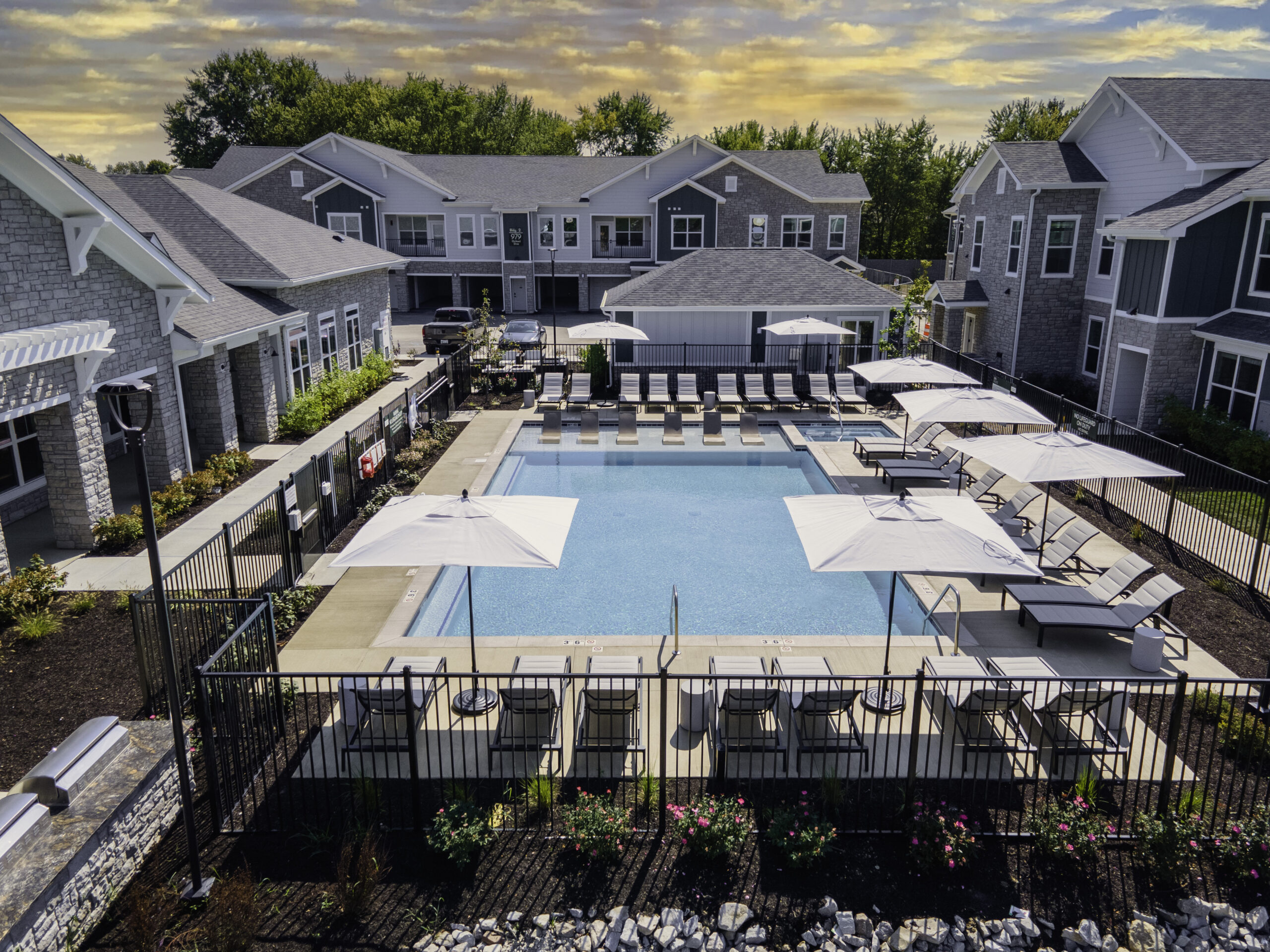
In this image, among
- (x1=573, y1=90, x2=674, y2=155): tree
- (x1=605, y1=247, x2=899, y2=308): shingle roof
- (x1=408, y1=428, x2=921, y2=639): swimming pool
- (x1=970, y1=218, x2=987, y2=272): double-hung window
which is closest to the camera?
(x1=408, y1=428, x2=921, y2=639): swimming pool

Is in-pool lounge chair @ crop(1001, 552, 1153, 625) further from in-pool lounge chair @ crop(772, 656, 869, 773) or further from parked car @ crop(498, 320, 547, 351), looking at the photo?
parked car @ crop(498, 320, 547, 351)

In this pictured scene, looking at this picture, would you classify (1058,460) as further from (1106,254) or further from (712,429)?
(1106,254)

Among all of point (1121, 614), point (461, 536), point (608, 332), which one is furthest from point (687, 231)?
point (461, 536)

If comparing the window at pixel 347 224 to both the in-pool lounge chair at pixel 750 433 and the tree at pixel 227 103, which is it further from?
the tree at pixel 227 103

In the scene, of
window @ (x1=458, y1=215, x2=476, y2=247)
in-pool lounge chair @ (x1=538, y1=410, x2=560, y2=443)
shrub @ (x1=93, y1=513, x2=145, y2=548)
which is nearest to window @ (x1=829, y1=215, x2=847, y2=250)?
window @ (x1=458, y1=215, x2=476, y2=247)

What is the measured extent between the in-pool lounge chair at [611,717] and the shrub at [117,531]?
951cm

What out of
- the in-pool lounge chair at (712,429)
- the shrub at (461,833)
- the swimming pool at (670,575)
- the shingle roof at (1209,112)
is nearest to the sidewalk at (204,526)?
the swimming pool at (670,575)

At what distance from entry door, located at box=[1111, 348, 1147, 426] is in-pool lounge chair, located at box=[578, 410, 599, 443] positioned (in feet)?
46.5

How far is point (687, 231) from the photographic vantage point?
1740 inches

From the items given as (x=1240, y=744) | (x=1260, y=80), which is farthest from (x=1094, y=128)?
(x=1240, y=744)

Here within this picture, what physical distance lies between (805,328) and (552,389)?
321 inches

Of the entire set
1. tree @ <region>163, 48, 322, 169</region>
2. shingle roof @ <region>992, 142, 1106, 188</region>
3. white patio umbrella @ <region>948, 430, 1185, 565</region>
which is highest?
tree @ <region>163, 48, 322, 169</region>

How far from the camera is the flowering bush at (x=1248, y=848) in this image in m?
6.75

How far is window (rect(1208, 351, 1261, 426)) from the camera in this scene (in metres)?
19.2
